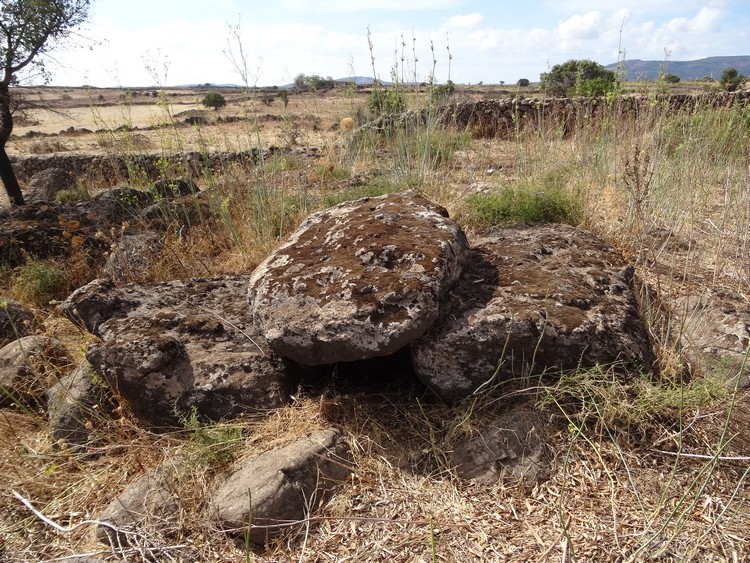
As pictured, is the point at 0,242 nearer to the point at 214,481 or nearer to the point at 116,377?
the point at 116,377

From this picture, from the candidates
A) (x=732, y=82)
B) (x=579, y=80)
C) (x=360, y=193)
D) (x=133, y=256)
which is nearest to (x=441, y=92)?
(x=579, y=80)

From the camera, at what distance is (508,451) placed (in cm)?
206

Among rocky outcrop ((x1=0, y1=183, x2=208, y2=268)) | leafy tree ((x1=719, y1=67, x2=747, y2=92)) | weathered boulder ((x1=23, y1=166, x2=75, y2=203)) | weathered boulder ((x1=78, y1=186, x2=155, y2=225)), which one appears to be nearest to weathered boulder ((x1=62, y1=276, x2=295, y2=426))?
rocky outcrop ((x1=0, y1=183, x2=208, y2=268))

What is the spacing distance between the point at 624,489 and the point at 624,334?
0.70 meters

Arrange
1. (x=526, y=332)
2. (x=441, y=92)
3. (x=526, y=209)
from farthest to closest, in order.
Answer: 1. (x=441, y=92)
2. (x=526, y=209)
3. (x=526, y=332)

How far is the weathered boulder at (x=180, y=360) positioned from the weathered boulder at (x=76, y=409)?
0.16 metres

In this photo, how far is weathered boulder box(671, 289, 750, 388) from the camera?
2311mm

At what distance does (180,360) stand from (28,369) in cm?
109

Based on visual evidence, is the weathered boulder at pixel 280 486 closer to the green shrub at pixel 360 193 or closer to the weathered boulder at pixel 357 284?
the weathered boulder at pixel 357 284

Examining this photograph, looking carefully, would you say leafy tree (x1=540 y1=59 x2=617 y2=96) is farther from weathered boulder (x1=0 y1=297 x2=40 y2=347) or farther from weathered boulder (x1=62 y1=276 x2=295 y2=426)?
weathered boulder (x1=0 y1=297 x2=40 y2=347)

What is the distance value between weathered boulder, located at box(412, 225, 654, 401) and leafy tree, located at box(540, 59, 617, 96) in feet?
11.0

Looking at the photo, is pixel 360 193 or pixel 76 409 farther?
pixel 360 193

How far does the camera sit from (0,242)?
14.1 ft

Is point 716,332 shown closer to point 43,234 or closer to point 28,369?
point 28,369
